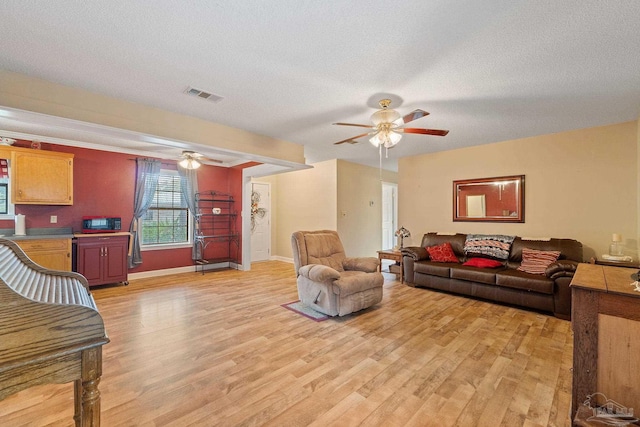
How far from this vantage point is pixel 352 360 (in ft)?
7.90

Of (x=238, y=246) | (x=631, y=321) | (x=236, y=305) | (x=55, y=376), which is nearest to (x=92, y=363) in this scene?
(x=55, y=376)

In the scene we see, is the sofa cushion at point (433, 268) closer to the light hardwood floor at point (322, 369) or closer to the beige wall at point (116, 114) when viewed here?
the light hardwood floor at point (322, 369)

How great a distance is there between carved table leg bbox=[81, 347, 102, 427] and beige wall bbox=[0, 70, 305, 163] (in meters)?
3.03

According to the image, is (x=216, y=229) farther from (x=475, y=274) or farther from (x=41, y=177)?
(x=475, y=274)

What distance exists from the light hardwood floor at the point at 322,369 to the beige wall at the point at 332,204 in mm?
3095

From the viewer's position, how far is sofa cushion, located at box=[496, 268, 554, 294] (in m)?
3.46

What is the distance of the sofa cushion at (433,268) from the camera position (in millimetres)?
4320

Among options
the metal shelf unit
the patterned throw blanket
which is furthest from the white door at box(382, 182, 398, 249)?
the metal shelf unit

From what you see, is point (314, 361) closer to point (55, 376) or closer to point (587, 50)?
point (55, 376)

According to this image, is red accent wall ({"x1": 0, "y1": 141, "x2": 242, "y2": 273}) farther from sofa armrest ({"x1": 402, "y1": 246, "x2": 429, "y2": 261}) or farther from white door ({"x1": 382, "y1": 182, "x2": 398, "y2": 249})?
white door ({"x1": 382, "y1": 182, "x2": 398, "y2": 249})

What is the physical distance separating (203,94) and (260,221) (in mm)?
4840

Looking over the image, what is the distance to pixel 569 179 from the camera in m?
4.12

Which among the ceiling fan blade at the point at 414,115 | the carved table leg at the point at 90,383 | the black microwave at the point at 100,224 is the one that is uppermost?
the ceiling fan blade at the point at 414,115

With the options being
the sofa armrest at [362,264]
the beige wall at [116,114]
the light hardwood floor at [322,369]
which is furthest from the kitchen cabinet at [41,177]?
the sofa armrest at [362,264]
